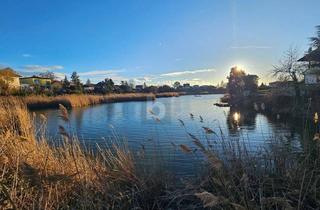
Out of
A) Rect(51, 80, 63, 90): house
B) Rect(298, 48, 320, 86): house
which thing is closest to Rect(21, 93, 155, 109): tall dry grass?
Rect(51, 80, 63, 90): house

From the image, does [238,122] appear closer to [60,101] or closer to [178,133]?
[178,133]

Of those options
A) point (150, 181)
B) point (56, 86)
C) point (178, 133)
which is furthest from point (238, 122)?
point (56, 86)

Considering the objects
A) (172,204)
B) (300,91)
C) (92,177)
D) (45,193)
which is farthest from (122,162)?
(300,91)

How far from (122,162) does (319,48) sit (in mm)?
25159

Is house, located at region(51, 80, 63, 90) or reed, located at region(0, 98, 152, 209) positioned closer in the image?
reed, located at region(0, 98, 152, 209)

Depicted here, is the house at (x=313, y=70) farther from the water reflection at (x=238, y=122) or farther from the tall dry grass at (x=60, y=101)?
the tall dry grass at (x=60, y=101)

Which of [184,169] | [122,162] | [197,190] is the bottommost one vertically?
[184,169]

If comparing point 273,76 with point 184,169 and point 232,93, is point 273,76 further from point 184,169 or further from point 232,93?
point 184,169

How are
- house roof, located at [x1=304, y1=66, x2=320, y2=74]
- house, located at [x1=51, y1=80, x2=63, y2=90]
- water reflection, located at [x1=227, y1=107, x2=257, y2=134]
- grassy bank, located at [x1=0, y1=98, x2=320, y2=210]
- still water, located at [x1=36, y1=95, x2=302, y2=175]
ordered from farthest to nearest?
house, located at [x1=51, y1=80, x2=63, y2=90] → house roof, located at [x1=304, y1=66, x2=320, y2=74] → water reflection, located at [x1=227, y1=107, x2=257, y2=134] → still water, located at [x1=36, y1=95, x2=302, y2=175] → grassy bank, located at [x1=0, y1=98, x2=320, y2=210]

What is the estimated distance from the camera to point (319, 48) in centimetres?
2486

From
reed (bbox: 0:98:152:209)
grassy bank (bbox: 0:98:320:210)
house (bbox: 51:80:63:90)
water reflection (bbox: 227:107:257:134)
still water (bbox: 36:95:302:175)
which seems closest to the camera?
reed (bbox: 0:98:152:209)

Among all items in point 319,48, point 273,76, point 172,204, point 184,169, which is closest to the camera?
point 172,204

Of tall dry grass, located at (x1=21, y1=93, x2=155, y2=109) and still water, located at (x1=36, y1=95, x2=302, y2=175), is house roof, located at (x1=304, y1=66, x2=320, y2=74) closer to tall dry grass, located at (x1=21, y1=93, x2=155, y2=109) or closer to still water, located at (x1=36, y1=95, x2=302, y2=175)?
still water, located at (x1=36, y1=95, x2=302, y2=175)

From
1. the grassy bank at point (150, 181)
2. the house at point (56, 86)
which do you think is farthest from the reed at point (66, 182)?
the house at point (56, 86)
